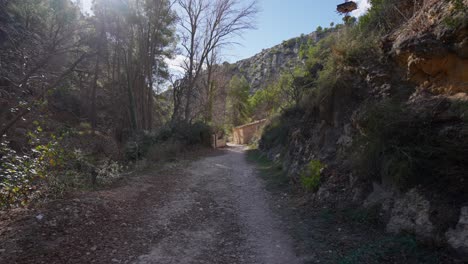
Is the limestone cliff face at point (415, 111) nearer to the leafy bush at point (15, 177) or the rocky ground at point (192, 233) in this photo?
the rocky ground at point (192, 233)

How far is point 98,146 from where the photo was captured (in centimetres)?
1291

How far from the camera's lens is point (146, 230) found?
4746mm

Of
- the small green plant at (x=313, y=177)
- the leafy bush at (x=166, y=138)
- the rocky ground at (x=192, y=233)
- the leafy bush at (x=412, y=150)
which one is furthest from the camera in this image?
the leafy bush at (x=166, y=138)

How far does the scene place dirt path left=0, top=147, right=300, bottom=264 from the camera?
3750 millimetres

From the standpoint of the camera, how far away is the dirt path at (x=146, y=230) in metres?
3.75

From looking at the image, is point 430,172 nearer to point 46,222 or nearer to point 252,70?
point 46,222

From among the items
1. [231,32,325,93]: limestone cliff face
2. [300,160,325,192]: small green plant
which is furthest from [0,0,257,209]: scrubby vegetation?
[231,32,325,93]: limestone cliff face

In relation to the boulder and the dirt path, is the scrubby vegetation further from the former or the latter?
the boulder

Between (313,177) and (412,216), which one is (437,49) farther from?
(313,177)

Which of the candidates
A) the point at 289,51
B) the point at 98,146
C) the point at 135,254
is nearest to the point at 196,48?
the point at 98,146

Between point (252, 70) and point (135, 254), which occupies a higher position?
point (252, 70)

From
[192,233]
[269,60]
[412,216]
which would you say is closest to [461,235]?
[412,216]

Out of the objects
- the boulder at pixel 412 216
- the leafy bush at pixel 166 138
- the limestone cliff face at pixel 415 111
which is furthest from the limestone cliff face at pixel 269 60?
the boulder at pixel 412 216

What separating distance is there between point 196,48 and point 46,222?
18387mm
